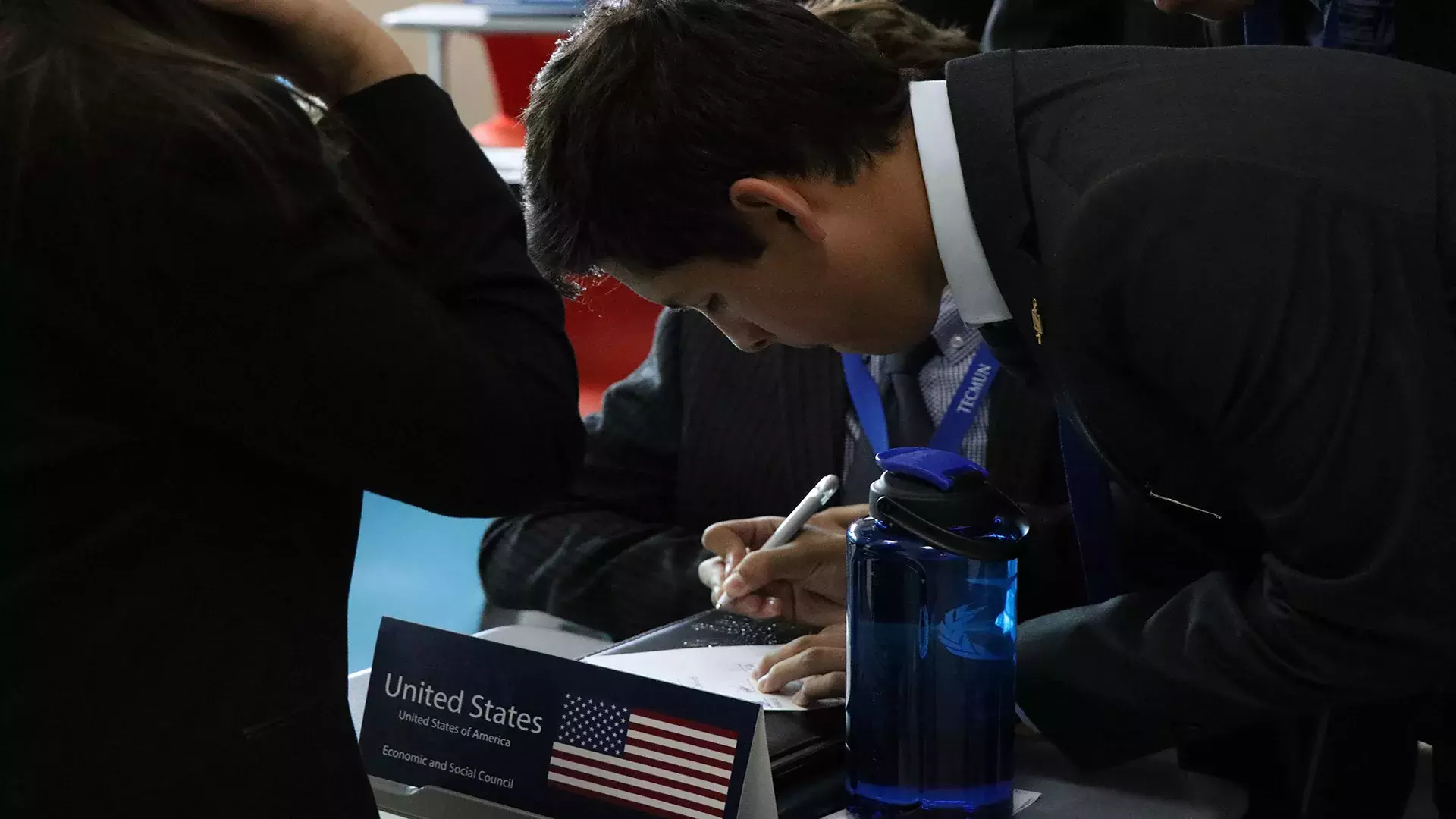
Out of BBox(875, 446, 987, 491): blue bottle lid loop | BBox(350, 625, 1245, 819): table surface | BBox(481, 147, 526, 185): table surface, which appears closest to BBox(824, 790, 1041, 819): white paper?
BBox(350, 625, 1245, 819): table surface

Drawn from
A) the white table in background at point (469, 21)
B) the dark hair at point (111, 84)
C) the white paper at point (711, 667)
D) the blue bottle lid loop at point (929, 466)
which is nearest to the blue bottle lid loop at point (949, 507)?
the blue bottle lid loop at point (929, 466)

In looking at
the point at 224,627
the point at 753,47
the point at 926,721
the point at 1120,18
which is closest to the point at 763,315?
the point at 753,47

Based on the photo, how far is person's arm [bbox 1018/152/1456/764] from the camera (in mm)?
788

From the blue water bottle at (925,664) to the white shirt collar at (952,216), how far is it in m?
0.13

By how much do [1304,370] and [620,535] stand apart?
104 cm

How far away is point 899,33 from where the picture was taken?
5.39 ft

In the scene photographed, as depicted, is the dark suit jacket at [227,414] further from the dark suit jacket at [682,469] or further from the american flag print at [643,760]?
the dark suit jacket at [682,469]

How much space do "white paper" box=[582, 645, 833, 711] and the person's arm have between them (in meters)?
0.36

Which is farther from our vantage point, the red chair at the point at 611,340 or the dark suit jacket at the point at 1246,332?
the red chair at the point at 611,340

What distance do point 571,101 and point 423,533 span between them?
113 inches

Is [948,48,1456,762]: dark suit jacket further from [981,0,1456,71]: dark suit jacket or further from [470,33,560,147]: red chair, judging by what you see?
[470,33,560,147]: red chair

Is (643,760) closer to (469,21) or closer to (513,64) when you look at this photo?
(469,21)

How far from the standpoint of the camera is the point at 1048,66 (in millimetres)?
952

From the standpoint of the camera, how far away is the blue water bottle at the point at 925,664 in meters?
0.93
